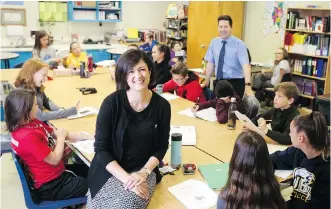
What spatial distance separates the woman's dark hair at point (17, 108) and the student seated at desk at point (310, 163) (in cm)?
149

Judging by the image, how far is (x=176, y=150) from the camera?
6.47 ft

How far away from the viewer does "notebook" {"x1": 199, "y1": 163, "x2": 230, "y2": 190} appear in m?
1.81

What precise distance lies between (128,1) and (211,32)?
2.20 meters

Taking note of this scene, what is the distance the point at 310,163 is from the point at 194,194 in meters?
0.64

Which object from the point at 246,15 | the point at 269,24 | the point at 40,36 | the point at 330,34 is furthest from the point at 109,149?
the point at 246,15

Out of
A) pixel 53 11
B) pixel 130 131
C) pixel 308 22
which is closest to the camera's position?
pixel 130 131

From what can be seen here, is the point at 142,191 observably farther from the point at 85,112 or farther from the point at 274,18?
the point at 274,18

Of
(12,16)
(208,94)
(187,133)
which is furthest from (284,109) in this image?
(12,16)

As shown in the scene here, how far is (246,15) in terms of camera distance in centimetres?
727

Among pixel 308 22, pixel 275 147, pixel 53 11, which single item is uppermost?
pixel 53 11

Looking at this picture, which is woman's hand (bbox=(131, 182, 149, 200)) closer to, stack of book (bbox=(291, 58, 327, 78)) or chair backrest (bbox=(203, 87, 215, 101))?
chair backrest (bbox=(203, 87, 215, 101))

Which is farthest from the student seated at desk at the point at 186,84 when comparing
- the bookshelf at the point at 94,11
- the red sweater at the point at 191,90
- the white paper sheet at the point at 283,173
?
the bookshelf at the point at 94,11

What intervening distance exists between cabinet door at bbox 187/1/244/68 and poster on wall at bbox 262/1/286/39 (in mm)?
631

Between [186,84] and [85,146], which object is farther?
[186,84]
